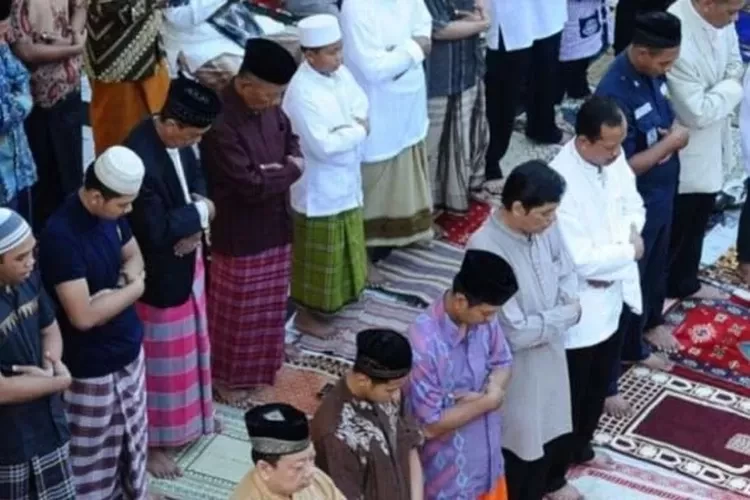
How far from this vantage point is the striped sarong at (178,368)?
4852 mm

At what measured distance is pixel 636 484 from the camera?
17.5ft

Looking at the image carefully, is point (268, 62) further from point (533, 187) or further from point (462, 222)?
point (462, 222)

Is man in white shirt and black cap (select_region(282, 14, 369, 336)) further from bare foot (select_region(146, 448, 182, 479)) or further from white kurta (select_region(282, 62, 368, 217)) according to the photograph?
bare foot (select_region(146, 448, 182, 479))

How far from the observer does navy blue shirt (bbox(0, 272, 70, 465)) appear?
12.9ft

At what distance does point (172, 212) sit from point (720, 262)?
311 cm

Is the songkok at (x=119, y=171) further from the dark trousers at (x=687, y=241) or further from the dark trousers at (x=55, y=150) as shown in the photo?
the dark trousers at (x=687, y=241)

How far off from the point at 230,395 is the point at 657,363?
→ 1.72m

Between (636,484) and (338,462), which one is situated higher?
(338,462)

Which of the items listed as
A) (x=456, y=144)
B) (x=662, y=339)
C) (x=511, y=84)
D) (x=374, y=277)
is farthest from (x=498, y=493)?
(x=511, y=84)

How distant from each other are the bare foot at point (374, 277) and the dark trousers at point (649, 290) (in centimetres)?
105

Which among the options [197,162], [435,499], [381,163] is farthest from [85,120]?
[435,499]

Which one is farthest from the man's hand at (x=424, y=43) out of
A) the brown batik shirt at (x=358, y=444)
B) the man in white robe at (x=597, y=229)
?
the brown batik shirt at (x=358, y=444)

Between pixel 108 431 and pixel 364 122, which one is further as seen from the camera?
pixel 364 122

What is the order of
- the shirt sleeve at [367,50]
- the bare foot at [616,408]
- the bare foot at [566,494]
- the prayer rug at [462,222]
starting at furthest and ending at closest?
the prayer rug at [462,222], the shirt sleeve at [367,50], the bare foot at [616,408], the bare foot at [566,494]
